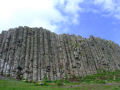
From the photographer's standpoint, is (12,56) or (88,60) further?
(88,60)

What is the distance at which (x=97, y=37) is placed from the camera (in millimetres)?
30484

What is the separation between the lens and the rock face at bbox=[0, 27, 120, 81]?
18.6m

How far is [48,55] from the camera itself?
20.7 metres

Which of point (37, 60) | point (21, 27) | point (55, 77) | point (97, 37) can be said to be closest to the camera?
point (55, 77)

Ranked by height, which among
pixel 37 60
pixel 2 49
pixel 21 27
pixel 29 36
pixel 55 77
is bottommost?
pixel 55 77

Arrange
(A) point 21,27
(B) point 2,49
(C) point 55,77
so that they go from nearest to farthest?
(C) point 55,77 < (B) point 2,49 < (A) point 21,27

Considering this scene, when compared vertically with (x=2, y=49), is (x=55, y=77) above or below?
below

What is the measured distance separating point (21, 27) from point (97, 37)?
14302mm

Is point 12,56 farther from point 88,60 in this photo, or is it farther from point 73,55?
point 88,60

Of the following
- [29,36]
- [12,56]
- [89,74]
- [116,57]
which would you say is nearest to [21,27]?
[29,36]

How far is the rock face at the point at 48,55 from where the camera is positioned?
18.6 m

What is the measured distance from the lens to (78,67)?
20.9 m

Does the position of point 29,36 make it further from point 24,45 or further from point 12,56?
point 12,56

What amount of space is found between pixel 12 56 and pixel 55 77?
5.83 m
